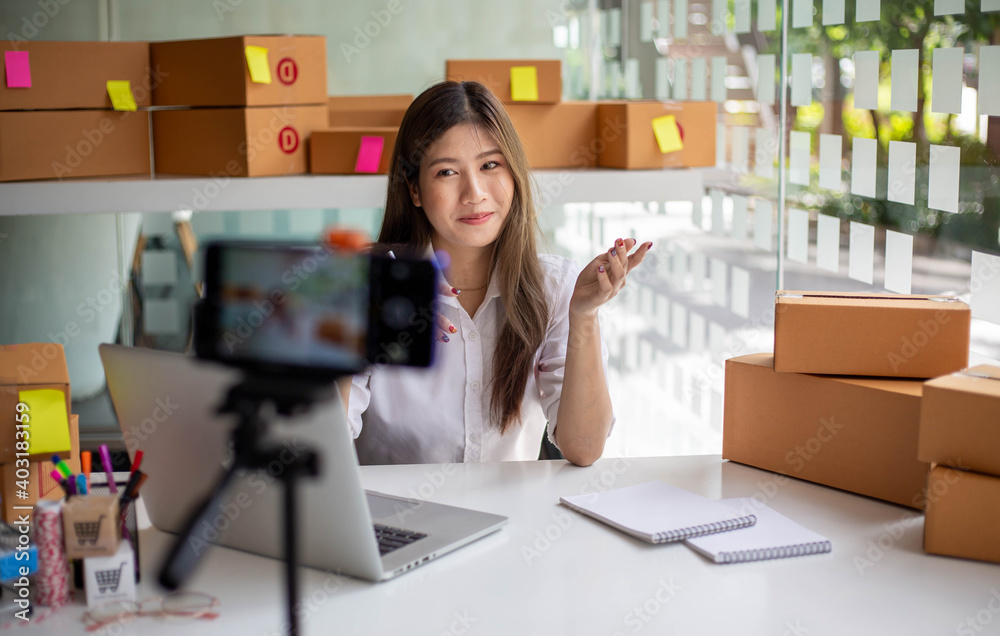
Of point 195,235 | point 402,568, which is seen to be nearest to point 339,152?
point 195,235

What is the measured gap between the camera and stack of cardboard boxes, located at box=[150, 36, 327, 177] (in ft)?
8.06

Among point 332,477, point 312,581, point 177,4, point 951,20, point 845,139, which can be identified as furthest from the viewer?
point 177,4

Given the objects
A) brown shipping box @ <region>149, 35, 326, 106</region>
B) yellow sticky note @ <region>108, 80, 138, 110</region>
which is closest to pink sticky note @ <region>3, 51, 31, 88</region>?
yellow sticky note @ <region>108, 80, 138, 110</region>

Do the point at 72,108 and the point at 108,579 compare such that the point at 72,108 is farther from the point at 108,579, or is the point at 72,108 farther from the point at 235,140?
the point at 108,579

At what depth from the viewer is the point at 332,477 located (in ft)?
3.07

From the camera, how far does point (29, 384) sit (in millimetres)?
1317

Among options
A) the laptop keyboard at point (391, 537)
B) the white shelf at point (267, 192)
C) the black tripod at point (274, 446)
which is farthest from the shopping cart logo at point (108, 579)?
the white shelf at point (267, 192)

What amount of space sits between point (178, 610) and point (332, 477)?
25 cm

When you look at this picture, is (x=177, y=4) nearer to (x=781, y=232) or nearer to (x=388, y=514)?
(x=781, y=232)

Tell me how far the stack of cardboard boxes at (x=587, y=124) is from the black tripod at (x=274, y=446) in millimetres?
2131

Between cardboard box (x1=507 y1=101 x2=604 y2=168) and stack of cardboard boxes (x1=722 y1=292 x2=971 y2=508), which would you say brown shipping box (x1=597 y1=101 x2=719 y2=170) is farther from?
stack of cardboard boxes (x1=722 y1=292 x2=971 y2=508)

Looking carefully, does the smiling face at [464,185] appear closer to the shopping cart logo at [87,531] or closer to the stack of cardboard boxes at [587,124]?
the shopping cart logo at [87,531]

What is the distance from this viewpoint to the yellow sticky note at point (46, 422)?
4.23 feet

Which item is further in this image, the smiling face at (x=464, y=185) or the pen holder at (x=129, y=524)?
the smiling face at (x=464, y=185)
